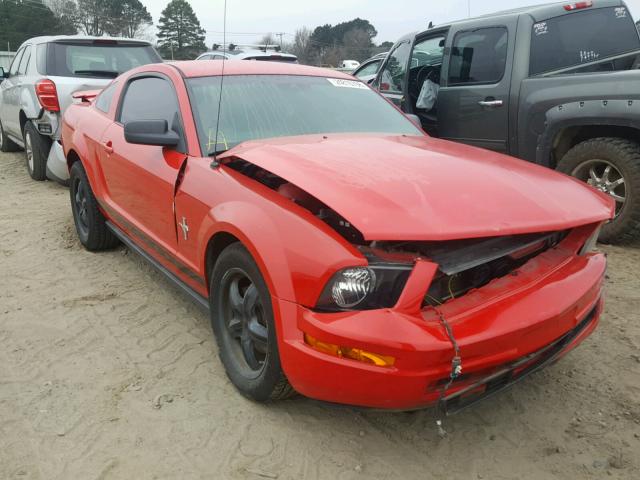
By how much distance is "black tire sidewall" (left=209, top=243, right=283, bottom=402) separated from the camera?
2256mm

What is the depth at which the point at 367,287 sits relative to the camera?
6.65ft

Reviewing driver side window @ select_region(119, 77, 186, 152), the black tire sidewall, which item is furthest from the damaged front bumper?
driver side window @ select_region(119, 77, 186, 152)

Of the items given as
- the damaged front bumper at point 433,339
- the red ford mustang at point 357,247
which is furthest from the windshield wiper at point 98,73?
the damaged front bumper at point 433,339

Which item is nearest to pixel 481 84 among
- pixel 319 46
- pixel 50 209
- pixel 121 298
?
pixel 121 298

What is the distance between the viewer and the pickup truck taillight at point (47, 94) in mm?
6320

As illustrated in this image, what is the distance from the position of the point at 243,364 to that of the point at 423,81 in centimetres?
465

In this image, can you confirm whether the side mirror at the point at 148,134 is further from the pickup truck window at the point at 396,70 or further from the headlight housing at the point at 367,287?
the pickup truck window at the point at 396,70

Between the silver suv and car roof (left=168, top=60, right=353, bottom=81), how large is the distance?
2.96 metres

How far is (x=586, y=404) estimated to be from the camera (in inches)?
101

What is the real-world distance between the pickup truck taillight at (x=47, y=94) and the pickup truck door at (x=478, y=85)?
14.0ft

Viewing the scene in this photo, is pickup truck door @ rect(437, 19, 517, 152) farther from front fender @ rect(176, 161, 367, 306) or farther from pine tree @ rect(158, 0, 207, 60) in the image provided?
front fender @ rect(176, 161, 367, 306)

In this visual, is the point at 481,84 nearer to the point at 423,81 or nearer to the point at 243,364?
the point at 423,81

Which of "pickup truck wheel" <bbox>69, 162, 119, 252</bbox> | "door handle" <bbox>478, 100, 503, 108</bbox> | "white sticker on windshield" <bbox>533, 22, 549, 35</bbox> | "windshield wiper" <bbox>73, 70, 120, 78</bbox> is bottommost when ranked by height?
"pickup truck wheel" <bbox>69, 162, 119, 252</bbox>

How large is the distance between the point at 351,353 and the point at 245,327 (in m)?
0.74
